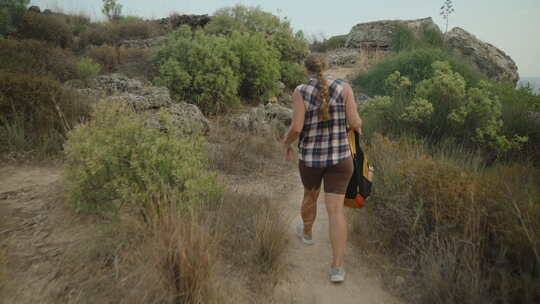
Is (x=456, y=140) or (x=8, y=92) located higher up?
(x=8, y=92)

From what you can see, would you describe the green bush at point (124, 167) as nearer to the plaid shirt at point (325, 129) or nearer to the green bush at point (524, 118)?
the plaid shirt at point (325, 129)

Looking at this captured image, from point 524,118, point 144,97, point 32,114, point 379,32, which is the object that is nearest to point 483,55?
point 379,32

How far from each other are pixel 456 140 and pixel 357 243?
3327mm

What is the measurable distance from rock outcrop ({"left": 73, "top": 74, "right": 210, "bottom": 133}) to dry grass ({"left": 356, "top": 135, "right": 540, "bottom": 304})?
359 centimetres

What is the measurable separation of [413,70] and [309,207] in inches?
298

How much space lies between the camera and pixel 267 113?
835 cm

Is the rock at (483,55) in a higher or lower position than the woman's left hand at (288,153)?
higher

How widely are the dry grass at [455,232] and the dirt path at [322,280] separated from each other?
261mm

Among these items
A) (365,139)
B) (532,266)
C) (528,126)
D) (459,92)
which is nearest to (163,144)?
(532,266)

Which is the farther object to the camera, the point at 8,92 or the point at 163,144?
the point at 8,92

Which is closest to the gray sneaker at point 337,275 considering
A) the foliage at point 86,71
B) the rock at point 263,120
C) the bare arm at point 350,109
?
the bare arm at point 350,109

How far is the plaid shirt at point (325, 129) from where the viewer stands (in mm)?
2682

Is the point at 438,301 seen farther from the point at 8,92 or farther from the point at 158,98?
the point at 8,92

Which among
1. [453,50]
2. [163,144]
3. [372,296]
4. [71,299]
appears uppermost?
[453,50]
